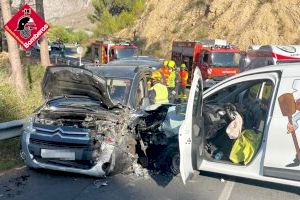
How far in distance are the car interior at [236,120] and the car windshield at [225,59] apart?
565 inches

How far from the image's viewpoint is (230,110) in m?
6.72

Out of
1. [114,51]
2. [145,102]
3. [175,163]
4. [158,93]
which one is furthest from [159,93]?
[114,51]

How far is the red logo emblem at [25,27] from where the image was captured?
33.2ft

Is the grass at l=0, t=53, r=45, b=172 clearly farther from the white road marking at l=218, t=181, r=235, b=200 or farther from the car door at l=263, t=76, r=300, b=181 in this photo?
the car door at l=263, t=76, r=300, b=181

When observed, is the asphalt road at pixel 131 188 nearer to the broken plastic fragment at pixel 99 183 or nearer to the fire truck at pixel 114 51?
the broken plastic fragment at pixel 99 183

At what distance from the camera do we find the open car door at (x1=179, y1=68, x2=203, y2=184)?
5.39 m

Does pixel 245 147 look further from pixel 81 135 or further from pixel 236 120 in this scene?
pixel 81 135

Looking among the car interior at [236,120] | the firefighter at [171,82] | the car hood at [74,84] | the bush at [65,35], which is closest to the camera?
the car interior at [236,120]

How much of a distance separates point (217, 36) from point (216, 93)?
102 ft

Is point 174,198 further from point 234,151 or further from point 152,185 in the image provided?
point 234,151

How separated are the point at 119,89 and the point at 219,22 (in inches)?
1212

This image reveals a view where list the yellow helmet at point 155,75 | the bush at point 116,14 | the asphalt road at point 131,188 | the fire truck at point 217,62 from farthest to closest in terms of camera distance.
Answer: the bush at point 116,14
the fire truck at point 217,62
the yellow helmet at point 155,75
the asphalt road at point 131,188

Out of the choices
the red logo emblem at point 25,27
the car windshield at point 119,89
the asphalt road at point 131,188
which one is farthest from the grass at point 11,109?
the car windshield at point 119,89

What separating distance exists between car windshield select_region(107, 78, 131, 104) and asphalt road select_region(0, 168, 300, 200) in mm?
1677
